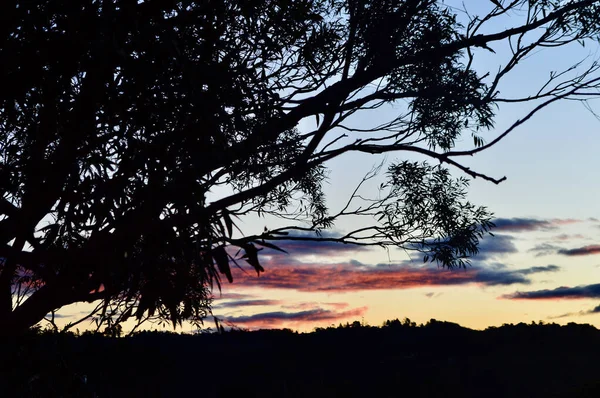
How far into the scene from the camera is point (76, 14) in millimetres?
5758

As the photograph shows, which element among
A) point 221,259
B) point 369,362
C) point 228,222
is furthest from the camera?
point 369,362

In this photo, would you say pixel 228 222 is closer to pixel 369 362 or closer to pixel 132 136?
pixel 132 136

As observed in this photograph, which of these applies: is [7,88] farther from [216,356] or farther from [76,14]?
[216,356]

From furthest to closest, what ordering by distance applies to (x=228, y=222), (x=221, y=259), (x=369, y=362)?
1. (x=369, y=362)
2. (x=228, y=222)
3. (x=221, y=259)

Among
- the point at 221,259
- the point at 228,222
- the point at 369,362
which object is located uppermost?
the point at 228,222

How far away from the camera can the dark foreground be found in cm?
2214

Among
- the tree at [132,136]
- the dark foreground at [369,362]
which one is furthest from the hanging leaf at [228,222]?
the dark foreground at [369,362]

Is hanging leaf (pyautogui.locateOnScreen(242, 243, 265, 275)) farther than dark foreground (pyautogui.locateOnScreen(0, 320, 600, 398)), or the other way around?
dark foreground (pyautogui.locateOnScreen(0, 320, 600, 398))

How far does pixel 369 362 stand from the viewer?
2572cm

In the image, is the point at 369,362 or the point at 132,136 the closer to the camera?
the point at 132,136

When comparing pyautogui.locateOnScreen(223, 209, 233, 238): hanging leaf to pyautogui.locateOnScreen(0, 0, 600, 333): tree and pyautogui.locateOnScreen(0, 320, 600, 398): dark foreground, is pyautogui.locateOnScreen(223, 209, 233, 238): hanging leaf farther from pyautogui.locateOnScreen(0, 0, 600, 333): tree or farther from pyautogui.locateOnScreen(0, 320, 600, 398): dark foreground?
pyautogui.locateOnScreen(0, 320, 600, 398): dark foreground

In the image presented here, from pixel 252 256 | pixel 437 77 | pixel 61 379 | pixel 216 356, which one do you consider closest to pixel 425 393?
pixel 216 356

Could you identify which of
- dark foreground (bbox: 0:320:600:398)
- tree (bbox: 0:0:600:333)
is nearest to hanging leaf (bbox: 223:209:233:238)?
tree (bbox: 0:0:600:333)

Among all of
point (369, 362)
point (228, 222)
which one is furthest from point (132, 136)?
point (369, 362)
